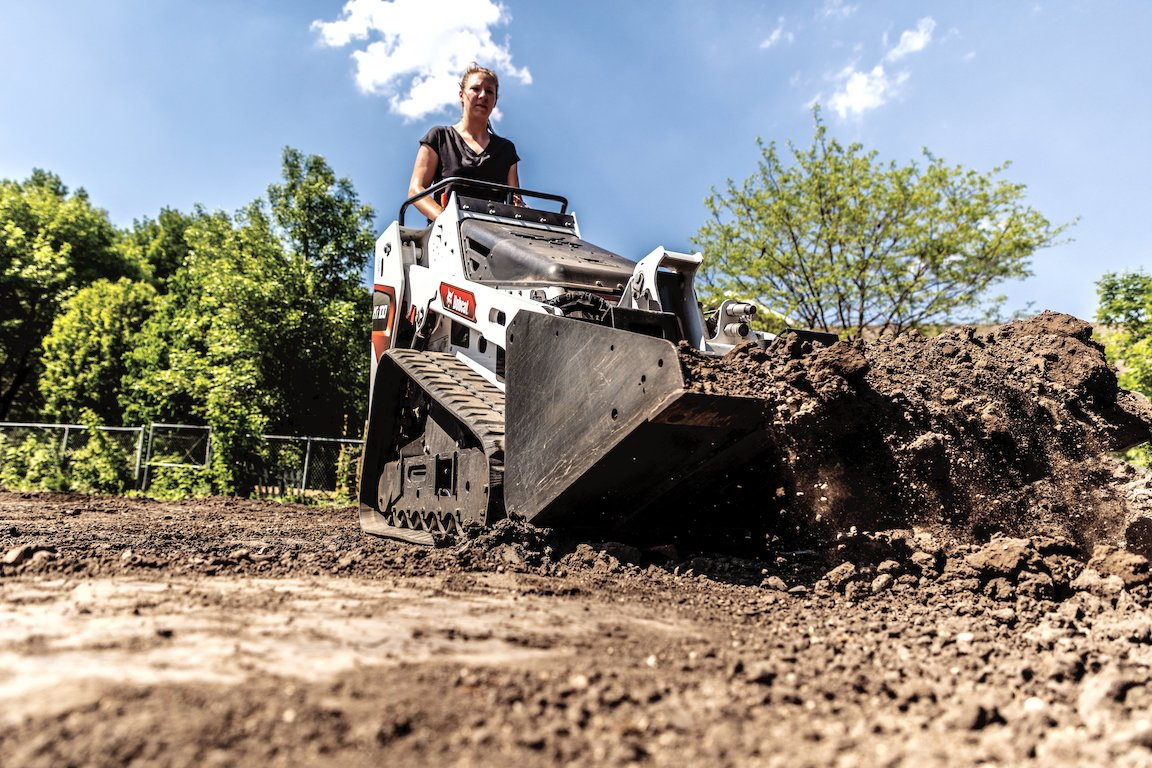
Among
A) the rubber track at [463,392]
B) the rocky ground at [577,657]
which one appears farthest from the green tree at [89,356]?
the rocky ground at [577,657]

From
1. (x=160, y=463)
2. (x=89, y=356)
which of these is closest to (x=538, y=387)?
(x=160, y=463)

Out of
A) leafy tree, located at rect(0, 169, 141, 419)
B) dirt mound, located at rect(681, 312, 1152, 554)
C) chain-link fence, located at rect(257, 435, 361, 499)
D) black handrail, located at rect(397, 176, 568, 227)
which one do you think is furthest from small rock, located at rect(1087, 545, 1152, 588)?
leafy tree, located at rect(0, 169, 141, 419)

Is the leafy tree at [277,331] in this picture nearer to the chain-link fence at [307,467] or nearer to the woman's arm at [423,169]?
the chain-link fence at [307,467]

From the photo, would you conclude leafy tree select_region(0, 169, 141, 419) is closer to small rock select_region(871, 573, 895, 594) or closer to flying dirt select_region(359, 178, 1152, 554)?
flying dirt select_region(359, 178, 1152, 554)

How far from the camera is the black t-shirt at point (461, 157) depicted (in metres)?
7.41

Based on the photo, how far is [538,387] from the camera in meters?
4.68

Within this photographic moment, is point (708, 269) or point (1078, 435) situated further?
point (708, 269)

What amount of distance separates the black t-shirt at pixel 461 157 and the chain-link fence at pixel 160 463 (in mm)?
9274

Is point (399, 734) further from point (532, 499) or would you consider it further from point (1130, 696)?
point (532, 499)

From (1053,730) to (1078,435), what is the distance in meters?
3.63

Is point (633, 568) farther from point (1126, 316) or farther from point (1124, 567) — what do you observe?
point (1126, 316)

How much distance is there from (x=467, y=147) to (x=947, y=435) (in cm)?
474

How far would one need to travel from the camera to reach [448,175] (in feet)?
24.4

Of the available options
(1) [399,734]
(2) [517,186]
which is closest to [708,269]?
(2) [517,186]
